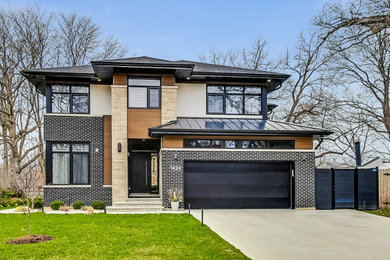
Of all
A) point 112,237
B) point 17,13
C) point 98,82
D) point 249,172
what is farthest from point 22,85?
point 112,237

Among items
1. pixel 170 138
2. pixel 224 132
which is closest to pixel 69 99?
pixel 170 138

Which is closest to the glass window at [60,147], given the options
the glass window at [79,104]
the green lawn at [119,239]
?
the glass window at [79,104]

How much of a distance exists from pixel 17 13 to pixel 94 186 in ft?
48.0

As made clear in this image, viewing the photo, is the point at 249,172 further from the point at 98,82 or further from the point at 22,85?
the point at 22,85

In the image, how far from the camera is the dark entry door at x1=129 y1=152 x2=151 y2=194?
18.0 meters

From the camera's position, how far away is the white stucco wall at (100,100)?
17.4m

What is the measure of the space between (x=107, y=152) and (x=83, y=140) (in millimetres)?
1147

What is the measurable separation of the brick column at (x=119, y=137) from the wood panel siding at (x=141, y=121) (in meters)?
0.22

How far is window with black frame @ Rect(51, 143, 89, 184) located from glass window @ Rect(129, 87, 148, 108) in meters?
2.86

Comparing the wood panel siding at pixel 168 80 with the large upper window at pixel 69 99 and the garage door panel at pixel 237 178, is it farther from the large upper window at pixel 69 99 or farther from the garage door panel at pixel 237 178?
the garage door panel at pixel 237 178

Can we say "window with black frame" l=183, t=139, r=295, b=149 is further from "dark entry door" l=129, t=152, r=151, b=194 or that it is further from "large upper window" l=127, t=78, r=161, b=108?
"dark entry door" l=129, t=152, r=151, b=194

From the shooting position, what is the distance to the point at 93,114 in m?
17.2

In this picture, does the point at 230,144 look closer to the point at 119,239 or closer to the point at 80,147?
the point at 80,147

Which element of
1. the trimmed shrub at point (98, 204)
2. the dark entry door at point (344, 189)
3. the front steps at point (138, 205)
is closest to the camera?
the front steps at point (138, 205)
